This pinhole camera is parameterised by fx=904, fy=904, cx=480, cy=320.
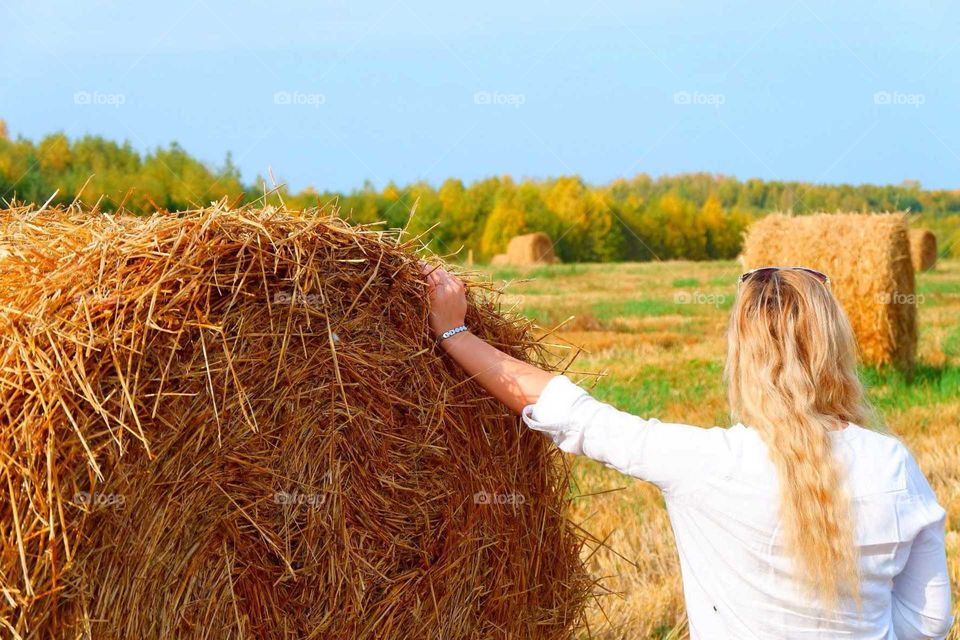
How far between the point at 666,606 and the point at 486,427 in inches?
69.9

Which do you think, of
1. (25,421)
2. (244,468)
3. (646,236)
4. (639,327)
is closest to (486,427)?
(244,468)

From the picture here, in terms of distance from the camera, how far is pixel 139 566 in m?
2.57

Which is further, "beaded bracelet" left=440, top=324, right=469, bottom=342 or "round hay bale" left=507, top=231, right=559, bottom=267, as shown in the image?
"round hay bale" left=507, top=231, right=559, bottom=267

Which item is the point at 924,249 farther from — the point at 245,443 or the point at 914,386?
the point at 245,443

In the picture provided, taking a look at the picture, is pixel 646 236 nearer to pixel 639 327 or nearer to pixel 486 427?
pixel 639 327

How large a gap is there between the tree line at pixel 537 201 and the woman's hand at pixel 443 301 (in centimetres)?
2177

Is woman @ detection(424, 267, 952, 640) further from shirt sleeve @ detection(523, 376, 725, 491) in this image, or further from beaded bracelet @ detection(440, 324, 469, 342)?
beaded bracelet @ detection(440, 324, 469, 342)

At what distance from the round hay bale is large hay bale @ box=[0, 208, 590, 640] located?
2720 centimetres

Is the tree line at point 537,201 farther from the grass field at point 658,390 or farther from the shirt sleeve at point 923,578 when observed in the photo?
the shirt sleeve at point 923,578

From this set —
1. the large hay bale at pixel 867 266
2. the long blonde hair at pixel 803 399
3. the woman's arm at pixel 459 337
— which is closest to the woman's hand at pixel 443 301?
the woman's arm at pixel 459 337

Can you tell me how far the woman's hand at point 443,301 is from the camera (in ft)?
9.92

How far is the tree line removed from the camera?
86.1 ft

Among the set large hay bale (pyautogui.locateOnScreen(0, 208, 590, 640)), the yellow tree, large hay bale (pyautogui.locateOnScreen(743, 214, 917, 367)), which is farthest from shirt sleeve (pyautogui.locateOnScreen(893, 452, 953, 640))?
the yellow tree

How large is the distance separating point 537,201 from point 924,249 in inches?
750
